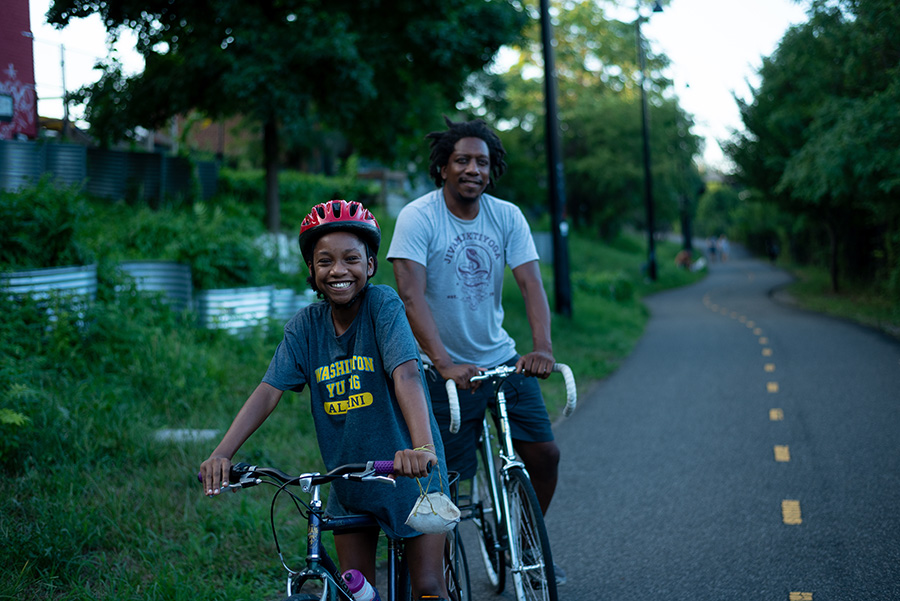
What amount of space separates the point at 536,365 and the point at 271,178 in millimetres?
16362

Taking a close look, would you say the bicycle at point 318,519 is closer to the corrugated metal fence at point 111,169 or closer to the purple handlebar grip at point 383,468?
the purple handlebar grip at point 383,468

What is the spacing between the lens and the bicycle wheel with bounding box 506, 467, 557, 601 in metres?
3.18

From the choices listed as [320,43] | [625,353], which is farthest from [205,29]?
[625,353]

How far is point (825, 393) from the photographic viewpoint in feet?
28.5

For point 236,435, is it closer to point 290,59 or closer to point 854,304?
point 290,59

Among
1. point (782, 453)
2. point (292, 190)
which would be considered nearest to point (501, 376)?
point (782, 453)

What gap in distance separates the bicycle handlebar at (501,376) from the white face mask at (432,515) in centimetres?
75

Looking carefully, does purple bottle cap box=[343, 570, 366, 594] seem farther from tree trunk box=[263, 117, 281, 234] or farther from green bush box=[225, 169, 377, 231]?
green bush box=[225, 169, 377, 231]

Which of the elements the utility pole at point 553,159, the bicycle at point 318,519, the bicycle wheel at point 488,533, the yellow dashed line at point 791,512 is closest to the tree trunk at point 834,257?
the utility pole at point 553,159

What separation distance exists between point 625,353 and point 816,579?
8.97 m

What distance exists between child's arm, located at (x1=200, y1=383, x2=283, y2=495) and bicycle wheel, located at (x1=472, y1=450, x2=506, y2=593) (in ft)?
5.18

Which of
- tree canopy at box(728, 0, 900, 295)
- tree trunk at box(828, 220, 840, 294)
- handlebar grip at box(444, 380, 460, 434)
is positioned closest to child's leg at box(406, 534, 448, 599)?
handlebar grip at box(444, 380, 460, 434)

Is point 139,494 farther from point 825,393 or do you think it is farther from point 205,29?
point 205,29

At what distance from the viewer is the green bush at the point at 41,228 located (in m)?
7.45
